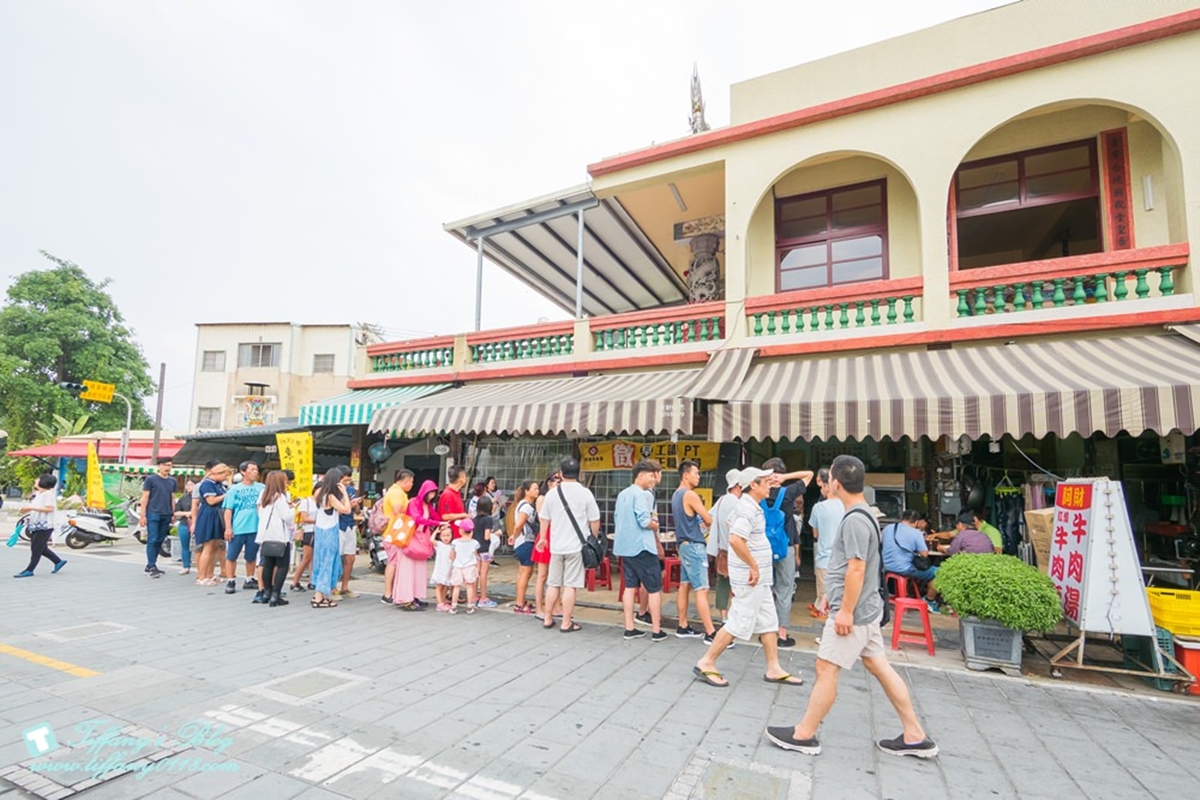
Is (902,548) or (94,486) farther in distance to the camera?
(94,486)

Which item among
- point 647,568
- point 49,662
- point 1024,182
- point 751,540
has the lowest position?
point 49,662

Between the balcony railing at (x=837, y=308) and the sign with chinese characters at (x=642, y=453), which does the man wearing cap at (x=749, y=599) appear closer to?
the balcony railing at (x=837, y=308)

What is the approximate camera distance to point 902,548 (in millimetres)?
6566

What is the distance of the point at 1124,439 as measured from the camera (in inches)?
319

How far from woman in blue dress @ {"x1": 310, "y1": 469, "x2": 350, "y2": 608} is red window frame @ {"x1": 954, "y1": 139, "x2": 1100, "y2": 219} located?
9.29m

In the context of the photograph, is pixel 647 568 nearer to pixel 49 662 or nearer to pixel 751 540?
pixel 751 540

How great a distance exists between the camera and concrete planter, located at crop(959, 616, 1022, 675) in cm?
492

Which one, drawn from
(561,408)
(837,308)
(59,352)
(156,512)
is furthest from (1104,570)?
(59,352)

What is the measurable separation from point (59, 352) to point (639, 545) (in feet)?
118

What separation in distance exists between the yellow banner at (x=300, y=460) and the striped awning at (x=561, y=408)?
1098mm

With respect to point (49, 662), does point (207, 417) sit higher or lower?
higher

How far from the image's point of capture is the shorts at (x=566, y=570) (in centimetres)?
609

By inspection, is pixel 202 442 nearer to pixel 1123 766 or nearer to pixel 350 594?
pixel 350 594

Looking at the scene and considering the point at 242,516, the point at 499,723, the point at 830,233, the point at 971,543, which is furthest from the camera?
the point at 830,233
